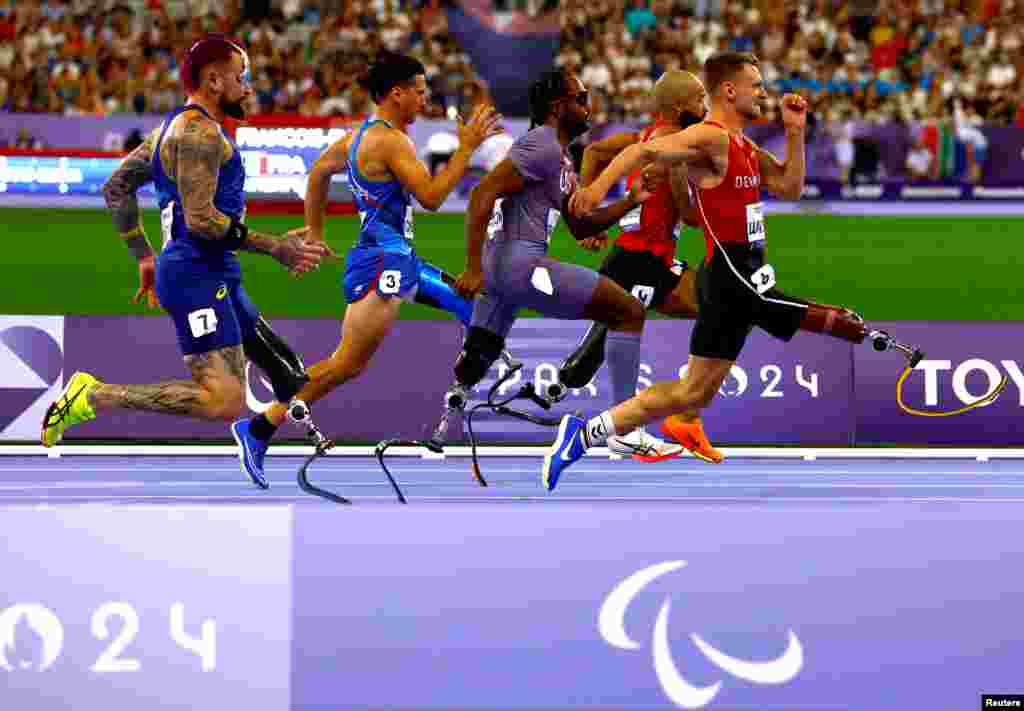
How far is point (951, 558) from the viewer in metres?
5.35

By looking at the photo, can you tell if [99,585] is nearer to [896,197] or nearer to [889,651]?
[889,651]

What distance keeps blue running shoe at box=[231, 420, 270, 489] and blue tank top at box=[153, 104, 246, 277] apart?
0.85 meters

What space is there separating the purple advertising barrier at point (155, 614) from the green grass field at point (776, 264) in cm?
1096

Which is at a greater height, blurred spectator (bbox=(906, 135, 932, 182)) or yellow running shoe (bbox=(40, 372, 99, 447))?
yellow running shoe (bbox=(40, 372, 99, 447))

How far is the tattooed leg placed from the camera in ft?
29.9

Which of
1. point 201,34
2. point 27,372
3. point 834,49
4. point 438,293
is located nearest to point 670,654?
point 438,293

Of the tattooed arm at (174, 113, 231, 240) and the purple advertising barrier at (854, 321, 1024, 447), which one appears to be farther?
the purple advertising barrier at (854, 321, 1024, 447)

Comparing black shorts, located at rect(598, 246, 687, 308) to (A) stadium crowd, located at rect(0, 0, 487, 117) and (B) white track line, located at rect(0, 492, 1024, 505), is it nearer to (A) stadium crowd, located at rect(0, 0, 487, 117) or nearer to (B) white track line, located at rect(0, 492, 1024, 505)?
(B) white track line, located at rect(0, 492, 1024, 505)

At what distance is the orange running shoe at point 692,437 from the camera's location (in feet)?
37.6

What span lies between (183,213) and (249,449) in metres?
1.27

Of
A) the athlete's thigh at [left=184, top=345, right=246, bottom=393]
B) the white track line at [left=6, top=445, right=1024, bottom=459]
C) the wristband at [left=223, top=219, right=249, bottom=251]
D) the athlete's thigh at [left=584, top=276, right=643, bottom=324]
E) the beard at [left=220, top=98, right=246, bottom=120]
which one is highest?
the beard at [left=220, top=98, right=246, bottom=120]

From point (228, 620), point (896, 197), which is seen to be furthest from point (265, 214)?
point (228, 620)

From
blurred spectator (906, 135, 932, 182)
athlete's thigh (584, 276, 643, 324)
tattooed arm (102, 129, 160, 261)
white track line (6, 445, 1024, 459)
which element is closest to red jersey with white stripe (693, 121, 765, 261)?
athlete's thigh (584, 276, 643, 324)

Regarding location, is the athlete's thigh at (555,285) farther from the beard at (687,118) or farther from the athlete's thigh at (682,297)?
the athlete's thigh at (682,297)
